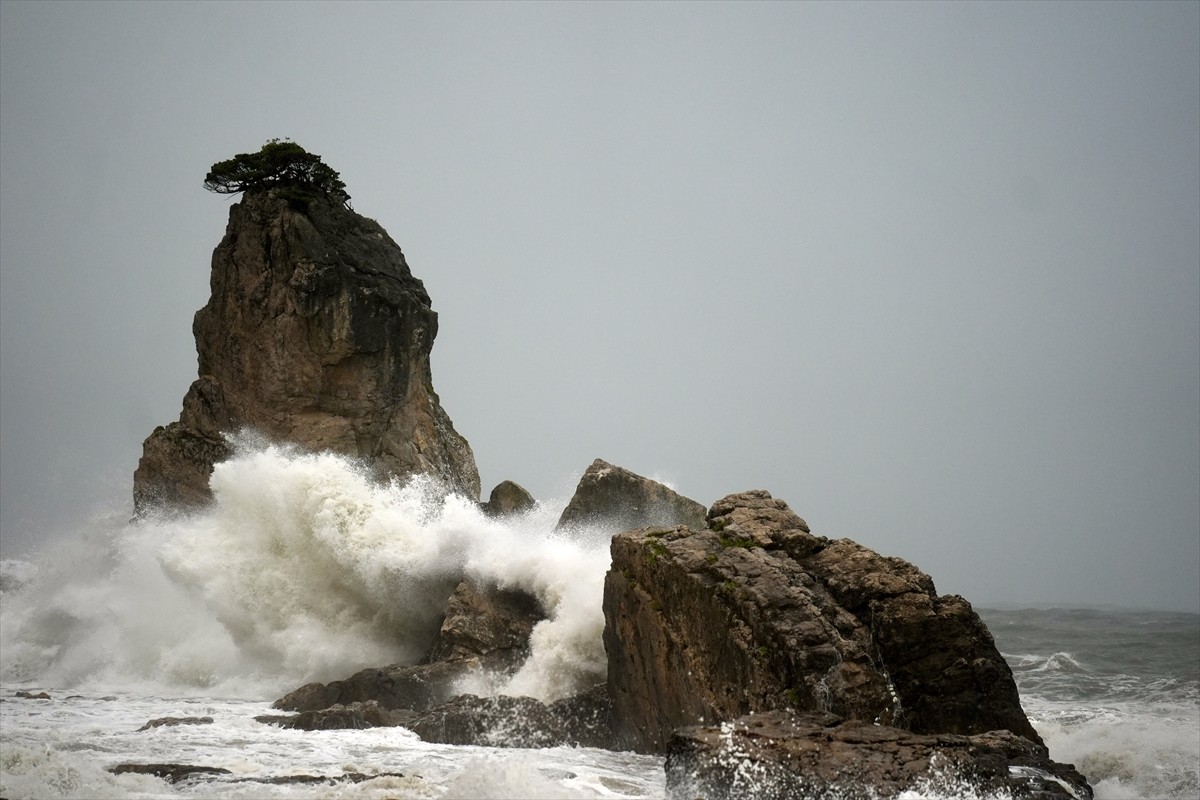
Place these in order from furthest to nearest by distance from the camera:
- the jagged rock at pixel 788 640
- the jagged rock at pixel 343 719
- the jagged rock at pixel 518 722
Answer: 1. the jagged rock at pixel 343 719
2. the jagged rock at pixel 518 722
3. the jagged rock at pixel 788 640

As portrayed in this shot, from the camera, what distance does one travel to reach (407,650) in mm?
18016

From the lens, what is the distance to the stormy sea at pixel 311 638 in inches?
443

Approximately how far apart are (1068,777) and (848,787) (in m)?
2.81

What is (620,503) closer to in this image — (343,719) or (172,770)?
(343,719)

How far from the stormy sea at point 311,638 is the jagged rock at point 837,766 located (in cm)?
200

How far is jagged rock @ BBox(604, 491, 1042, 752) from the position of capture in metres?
10.0

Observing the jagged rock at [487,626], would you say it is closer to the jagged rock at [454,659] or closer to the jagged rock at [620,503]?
the jagged rock at [454,659]

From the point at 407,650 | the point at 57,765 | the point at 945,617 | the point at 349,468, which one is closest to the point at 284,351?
the point at 349,468

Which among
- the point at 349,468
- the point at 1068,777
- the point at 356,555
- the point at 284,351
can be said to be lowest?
the point at 1068,777

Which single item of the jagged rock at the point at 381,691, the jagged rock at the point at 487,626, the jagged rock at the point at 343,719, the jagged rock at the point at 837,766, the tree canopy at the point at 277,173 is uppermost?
the tree canopy at the point at 277,173

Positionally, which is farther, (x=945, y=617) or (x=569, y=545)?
(x=569, y=545)

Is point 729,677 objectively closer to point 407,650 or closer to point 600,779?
point 600,779

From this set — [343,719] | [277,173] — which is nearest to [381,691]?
[343,719]

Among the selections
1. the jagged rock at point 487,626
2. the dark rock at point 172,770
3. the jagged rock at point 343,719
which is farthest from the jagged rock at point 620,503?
the dark rock at point 172,770
